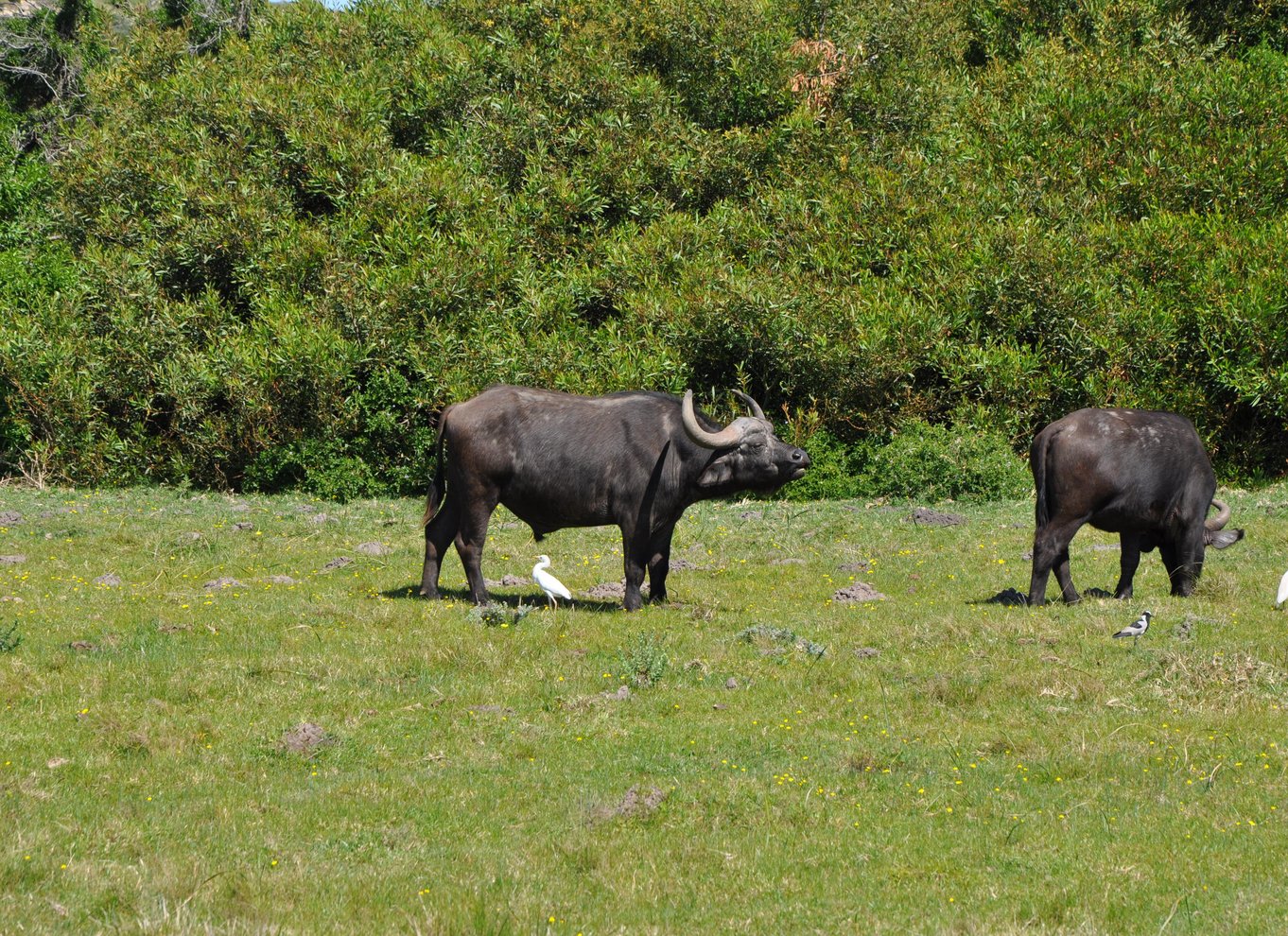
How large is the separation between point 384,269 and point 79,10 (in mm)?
23340

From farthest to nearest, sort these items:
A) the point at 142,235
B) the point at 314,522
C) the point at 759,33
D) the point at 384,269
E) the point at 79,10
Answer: the point at 79,10, the point at 759,33, the point at 142,235, the point at 384,269, the point at 314,522

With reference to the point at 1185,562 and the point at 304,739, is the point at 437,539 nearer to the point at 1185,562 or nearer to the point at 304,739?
Result: the point at 304,739

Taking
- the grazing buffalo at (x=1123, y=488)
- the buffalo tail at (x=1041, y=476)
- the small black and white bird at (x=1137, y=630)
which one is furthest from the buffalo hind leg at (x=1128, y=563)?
the small black and white bird at (x=1137, y=630)

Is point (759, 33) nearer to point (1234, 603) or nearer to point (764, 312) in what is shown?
point (764, 312)

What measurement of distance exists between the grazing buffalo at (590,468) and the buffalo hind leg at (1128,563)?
3.83 meters

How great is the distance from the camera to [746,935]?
7316mm

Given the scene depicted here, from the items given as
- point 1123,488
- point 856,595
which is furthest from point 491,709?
point 1123,488

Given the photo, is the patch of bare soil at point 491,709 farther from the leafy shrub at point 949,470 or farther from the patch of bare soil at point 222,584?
the leafy shrub at point 949,470

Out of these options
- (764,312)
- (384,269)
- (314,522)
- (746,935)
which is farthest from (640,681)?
(384,269)

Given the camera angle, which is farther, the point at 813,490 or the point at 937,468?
the point at 813,490

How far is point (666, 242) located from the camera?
2983 cm

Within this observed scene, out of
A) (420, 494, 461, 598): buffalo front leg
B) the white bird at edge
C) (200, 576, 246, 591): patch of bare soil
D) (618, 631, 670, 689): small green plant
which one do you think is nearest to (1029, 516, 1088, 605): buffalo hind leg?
(618, 631, 670, 689): small green plant

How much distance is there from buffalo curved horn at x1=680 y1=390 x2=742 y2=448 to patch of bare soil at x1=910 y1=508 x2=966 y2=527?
20.4 feet

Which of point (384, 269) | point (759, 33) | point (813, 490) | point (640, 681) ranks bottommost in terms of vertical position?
point (813, 490)
